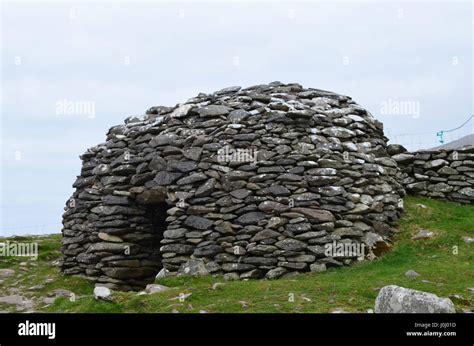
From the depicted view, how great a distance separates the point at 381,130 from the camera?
15734 mm

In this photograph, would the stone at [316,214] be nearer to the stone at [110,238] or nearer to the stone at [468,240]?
the stone at [468,240]

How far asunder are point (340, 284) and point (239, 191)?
153 inches

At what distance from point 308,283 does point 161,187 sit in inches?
206

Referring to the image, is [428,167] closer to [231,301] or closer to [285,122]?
[285,122]

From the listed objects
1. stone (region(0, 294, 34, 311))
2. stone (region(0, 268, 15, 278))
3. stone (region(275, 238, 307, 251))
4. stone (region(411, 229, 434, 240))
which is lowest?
stone (region(0, 294, 34, 311))

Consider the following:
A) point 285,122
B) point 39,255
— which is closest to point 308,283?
point 285,122

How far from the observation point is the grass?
9.03 meters

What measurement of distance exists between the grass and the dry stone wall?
57 centimetres

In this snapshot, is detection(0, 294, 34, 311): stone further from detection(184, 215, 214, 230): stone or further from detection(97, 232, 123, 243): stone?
detection(184, 215, 214, 230): stone

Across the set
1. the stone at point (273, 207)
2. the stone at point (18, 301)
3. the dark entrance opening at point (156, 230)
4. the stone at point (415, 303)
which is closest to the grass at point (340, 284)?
the stone at point (18, 301)

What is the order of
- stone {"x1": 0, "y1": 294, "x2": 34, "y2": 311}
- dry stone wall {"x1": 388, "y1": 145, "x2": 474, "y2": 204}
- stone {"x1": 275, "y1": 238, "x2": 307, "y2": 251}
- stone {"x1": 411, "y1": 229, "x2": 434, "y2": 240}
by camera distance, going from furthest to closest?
dry stone wall {"x1": 388, "y1": 145, "x2": 474, "y2": 204}, stone {"x1": 411, "y1": 229, "x2": 434, "y2": 240}, stone {"x1": 0, "y1": 294, "x2": 34, "y2": 311}, stone {"x1": 275, "y1": 238, "x2": 307, "y2": 251}

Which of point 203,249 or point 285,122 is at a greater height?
point 285,122

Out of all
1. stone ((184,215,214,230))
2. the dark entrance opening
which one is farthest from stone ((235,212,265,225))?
the dark entrance opening

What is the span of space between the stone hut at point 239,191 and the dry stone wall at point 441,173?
769 millimetres
